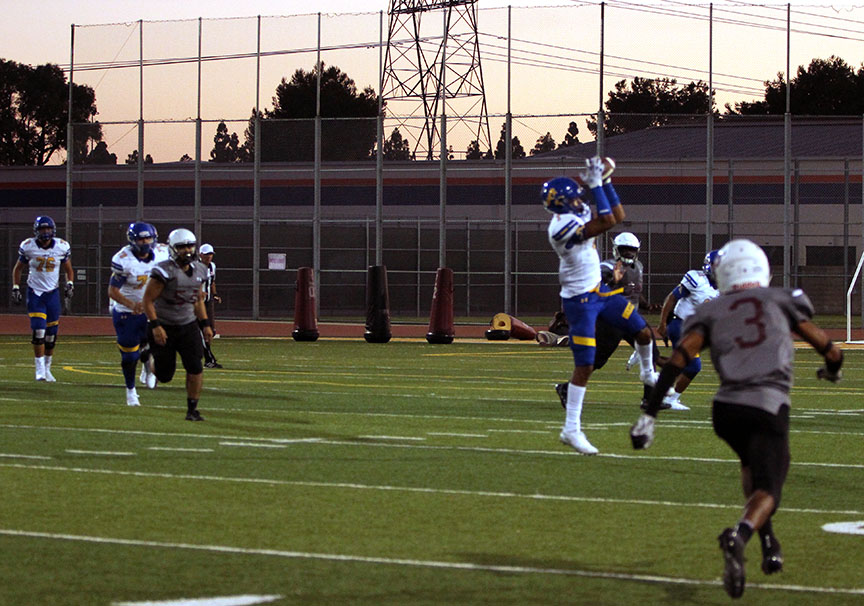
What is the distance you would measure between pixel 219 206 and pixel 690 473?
3744cm

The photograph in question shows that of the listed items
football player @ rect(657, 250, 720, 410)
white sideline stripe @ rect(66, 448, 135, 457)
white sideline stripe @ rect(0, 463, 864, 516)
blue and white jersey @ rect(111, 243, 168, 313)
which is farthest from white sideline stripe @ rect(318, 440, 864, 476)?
blue and white jersey @ rect(111, 243, 168, 313)

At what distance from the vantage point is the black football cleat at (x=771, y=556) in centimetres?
668

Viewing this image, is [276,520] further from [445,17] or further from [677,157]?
[677,157]

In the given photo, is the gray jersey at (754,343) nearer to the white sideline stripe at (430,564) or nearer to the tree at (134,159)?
the white sideline stripe at (430,564)

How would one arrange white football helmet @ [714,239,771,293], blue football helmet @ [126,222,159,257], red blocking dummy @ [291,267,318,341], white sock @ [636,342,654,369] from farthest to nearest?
red blocking dummy @ [291,267,318,341]
blue football helmet @ [126,222,159,257]
white sock @ [636,342,654,369]
white football helmet @ [714,239,771,293]

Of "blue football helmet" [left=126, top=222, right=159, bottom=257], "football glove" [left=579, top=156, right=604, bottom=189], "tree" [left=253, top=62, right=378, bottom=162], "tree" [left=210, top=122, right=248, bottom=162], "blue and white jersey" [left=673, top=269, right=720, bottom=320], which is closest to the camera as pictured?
"football glove" [left=579, top=156, right=604, bottom=189]

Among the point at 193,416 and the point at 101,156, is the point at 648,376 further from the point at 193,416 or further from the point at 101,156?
the point at 101,156

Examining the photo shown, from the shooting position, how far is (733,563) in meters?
6.01

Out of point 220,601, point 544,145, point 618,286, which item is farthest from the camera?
point 544,145

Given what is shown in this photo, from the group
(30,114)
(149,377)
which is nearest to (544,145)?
(149,377)

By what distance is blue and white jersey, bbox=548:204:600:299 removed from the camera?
11.6 metres

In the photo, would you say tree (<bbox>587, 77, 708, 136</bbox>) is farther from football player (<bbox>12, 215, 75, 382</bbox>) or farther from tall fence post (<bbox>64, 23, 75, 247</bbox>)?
football player (<bbox>12, 215, 75, 382</bbox>)

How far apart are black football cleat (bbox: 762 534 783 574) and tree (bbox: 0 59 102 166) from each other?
230 feet

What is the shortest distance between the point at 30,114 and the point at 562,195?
225 feet
